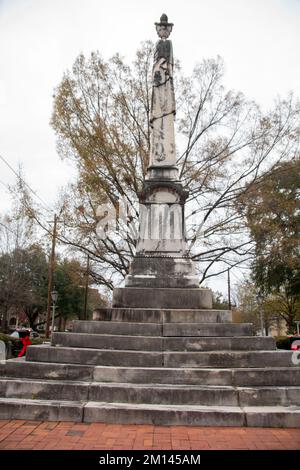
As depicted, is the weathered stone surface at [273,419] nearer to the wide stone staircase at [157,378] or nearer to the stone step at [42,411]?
the wide stone staircase at [157,378]

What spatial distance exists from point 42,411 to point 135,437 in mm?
1329

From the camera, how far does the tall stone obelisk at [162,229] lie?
6910 millimetres

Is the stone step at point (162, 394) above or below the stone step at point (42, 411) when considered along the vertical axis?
above

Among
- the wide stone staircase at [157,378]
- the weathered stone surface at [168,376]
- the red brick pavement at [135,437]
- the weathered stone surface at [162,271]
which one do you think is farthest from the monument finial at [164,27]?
the red brick pavement at [135,437]

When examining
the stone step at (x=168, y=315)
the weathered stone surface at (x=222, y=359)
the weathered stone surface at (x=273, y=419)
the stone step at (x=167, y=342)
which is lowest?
the weathered stone surface at (x=273, y=419)

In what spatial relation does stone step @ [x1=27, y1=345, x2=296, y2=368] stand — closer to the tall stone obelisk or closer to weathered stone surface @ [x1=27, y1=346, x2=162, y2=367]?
weathered stone surface @ [x1=27, y1=346, x2=162, y2=367]

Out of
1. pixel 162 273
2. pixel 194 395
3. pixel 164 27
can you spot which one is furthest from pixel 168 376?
pixel 164 27

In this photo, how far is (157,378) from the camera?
496 cm

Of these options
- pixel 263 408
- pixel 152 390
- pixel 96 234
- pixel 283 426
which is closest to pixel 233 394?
pixel 263 408

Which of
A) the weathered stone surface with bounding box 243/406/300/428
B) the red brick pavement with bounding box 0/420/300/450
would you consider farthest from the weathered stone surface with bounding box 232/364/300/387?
the red brick pavement with bounding box 0/420/300/450

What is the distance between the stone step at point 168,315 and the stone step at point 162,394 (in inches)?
62.1

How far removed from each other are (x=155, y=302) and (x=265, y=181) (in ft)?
30.5

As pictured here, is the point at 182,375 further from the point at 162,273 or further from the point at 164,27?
the point at 164,27

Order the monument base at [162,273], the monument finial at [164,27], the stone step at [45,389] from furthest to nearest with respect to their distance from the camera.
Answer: the monument finial at [164,27] → the monument base at [162,273] → the stone step at [45,389]
